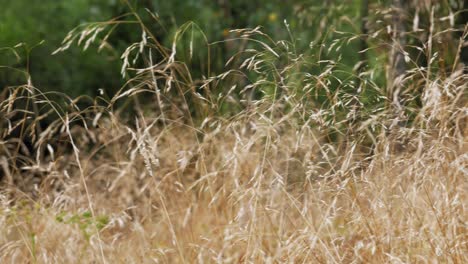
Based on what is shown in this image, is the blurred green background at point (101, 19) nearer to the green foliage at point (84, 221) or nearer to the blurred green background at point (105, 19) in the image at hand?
the blurred green background at point (105, 19)

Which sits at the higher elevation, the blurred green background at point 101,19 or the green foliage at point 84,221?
the green foliage at point 84,221

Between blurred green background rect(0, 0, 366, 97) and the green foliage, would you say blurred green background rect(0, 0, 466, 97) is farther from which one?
the green foliage

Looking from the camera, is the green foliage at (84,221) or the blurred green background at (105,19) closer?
the green foliage at (84,221)

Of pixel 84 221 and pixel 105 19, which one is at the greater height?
pixel 84 221

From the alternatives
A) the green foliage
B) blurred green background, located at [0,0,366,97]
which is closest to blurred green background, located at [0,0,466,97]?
blurred green background, located at [0,0,366,97]

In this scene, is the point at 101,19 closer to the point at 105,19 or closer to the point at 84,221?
the point at 105,19

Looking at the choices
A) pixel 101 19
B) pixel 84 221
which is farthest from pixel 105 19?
pixel 84 221

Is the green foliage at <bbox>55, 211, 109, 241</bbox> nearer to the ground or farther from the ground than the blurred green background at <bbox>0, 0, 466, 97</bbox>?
farther from the ground

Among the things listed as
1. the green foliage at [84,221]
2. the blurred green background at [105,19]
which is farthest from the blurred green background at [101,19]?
the green foliage at [84,221]

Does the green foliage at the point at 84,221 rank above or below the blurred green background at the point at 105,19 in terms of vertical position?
above

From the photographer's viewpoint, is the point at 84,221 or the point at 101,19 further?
the point at 101,19

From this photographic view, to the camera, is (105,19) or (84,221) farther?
(105,19)

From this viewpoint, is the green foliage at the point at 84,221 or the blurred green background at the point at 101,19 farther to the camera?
the blurred green background at the point at 101,19

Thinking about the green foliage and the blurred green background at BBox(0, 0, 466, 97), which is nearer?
the green foliage
